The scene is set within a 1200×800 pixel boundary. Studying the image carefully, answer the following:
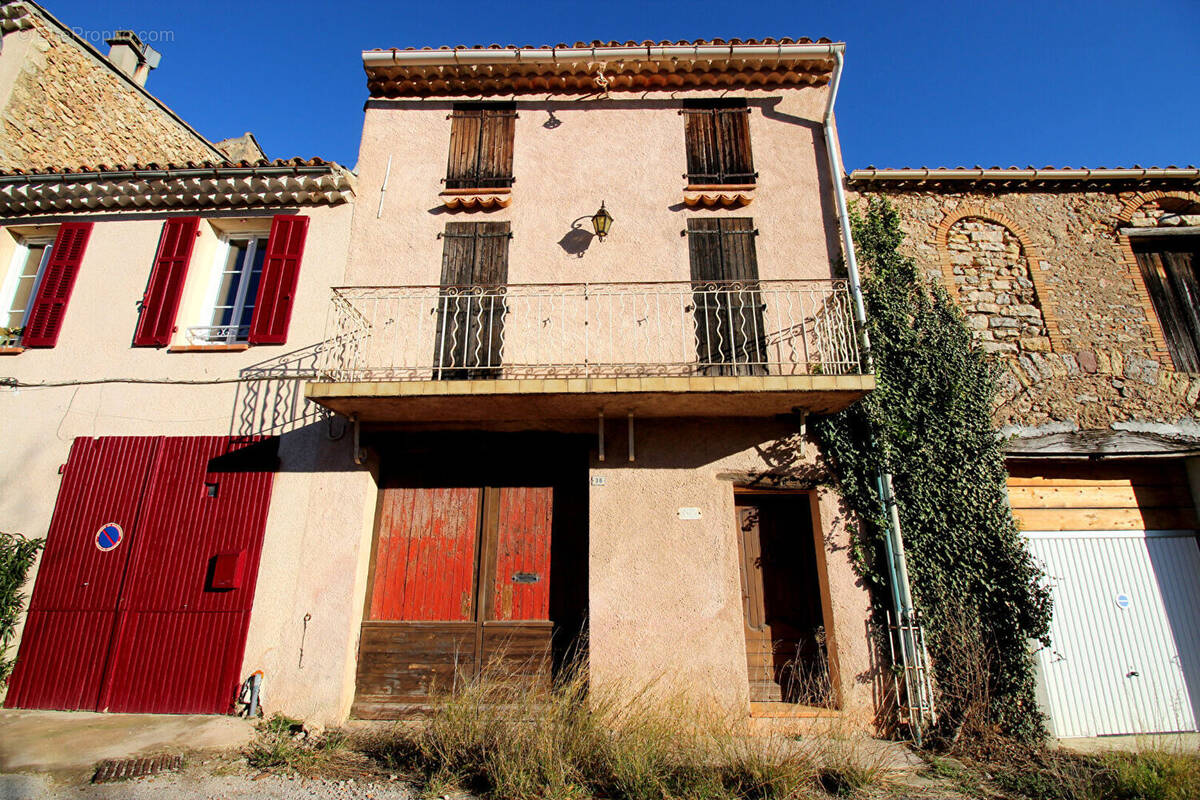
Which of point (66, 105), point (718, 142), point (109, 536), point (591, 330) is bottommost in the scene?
point (109, 536)

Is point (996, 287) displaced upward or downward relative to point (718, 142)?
downward

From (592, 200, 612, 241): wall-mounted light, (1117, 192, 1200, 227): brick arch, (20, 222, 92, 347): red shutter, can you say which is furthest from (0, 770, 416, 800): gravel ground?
(1117, 192, 1200, 227): brick arch

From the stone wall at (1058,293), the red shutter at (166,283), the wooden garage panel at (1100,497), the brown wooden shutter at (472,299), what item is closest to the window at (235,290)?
the red shutter at (166,283)

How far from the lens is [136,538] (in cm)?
627

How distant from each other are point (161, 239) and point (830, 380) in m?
8.54

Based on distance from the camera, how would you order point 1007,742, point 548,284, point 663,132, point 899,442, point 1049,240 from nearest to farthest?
point 1007,742
point 899,442
point 548,284
point 1049,240
point 663,132

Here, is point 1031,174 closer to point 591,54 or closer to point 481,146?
point 591,54

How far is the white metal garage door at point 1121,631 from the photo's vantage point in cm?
583

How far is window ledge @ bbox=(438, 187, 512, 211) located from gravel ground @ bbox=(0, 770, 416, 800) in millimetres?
6425

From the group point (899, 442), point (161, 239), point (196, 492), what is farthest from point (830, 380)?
point (161, 239)

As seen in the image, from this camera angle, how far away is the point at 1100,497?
6.48 metres

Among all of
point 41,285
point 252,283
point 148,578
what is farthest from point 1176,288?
point 41,285

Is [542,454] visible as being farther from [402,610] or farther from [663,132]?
[663,132]

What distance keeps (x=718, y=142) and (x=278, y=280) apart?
20.2ft
